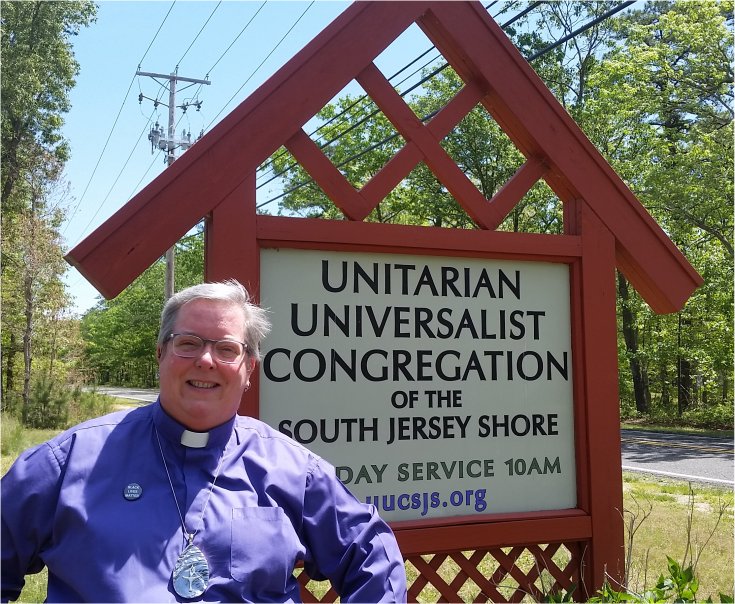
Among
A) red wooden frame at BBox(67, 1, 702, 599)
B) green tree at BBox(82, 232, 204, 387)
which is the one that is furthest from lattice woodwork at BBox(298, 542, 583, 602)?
green tree at BBox(82, 232, 204, 387)

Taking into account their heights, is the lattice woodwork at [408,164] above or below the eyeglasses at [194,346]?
above

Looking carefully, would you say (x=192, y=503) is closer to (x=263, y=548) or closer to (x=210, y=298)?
(x=263, y=548)

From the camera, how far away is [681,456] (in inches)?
524

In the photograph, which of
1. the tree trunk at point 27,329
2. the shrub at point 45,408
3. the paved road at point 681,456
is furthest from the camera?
the tree trunk at point 27,329

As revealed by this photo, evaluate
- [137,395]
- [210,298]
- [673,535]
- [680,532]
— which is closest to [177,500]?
[210,298]

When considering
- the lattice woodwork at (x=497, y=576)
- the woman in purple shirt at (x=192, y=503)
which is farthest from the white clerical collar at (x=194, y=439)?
the lattice woodwork at (x=497, y=576)

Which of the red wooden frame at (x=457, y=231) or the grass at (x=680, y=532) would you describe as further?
the grass at (x=680, y=532)

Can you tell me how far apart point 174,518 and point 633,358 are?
74.3ft

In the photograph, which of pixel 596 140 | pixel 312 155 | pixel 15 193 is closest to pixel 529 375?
pixel 312 155

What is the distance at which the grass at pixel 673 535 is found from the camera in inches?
186

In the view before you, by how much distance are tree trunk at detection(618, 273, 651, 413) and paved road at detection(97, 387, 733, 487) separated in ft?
19.1

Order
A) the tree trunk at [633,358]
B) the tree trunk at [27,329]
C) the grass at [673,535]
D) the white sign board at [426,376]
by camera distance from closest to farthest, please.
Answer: the white sign board at [426,376] < the grass at [673,535] < the tree trunk at [27,329] < the tree trunk at [633,358]

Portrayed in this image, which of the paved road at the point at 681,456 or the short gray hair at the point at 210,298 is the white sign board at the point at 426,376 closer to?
the short gray hair at the point at 210,298

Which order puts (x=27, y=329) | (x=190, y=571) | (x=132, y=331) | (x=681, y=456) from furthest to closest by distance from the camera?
(x=132, y=331) → (x=27, y=329) → (x=681, y=456) → (x=190, y=571)
